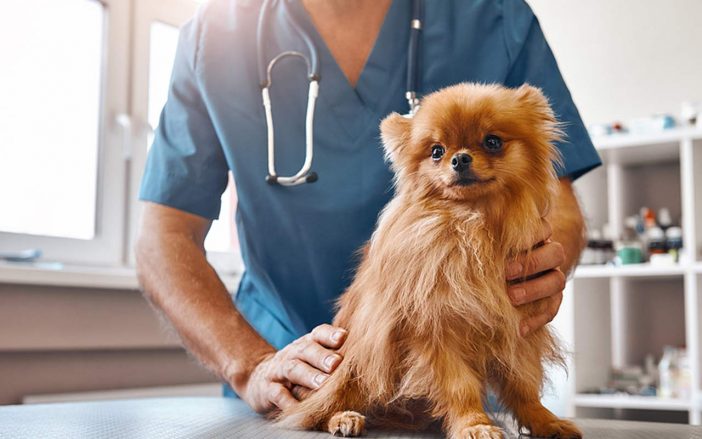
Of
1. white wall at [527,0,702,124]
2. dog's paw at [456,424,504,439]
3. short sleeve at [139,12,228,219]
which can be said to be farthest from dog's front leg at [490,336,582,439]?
white wall at [527,0,702,124]

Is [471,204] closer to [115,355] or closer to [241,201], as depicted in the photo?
[241,201]

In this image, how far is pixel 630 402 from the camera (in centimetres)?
285

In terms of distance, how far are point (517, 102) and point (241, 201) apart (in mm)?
647

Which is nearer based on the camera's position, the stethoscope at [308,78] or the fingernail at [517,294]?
the fingernail at [517,294]

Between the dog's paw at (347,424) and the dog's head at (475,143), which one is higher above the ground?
the dog's head at (475,143)

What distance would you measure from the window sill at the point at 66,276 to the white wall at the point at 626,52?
2410 millimetres

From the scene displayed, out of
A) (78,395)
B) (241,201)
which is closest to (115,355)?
(78,395)

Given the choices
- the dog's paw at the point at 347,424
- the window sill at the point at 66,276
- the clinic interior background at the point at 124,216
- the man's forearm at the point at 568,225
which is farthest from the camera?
the clinic interior background at the point at 124,216

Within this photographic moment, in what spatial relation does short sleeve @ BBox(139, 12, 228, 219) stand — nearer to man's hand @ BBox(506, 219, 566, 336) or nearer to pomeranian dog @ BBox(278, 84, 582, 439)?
pomeranian dog @ BBox(278, 84, 582, 439)

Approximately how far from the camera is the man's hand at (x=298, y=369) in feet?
3.44

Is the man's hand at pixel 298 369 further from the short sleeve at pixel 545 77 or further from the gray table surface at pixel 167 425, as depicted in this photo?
the short sleeve at pixel 545 77

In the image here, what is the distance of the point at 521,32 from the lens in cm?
137

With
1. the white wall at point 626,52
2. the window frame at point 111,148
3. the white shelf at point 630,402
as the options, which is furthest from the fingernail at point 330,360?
the white wall at point 626,52

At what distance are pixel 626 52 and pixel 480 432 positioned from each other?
125 inches
